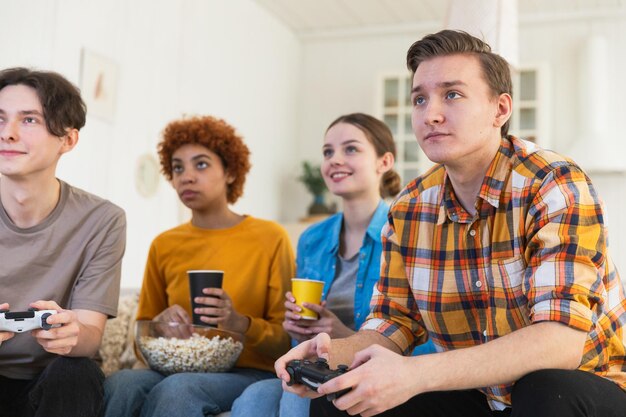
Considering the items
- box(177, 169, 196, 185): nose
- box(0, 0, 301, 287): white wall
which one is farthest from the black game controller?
box(0, 0, 301, 287): white wall

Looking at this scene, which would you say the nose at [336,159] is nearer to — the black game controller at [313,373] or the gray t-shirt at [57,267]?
the gray t-shirt at [57,267]

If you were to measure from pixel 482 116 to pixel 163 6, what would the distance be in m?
3.42

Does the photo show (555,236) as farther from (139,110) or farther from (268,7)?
(268,7)

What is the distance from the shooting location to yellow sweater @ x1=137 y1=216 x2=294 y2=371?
2322 millimetres

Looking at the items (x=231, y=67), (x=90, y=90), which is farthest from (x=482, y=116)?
(x=231, y=67)

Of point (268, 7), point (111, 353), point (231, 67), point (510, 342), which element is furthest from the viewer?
point (268, 7)

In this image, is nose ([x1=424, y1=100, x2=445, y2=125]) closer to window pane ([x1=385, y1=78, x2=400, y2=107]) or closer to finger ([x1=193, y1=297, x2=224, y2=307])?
finger ([x1=193, y1=297, x2=224, y2=307])

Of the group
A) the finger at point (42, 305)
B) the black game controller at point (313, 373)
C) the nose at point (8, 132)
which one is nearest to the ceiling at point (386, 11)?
the nose at point (8, 132)

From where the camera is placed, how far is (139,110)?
173 inches

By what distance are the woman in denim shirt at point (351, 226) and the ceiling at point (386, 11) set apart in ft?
11.7

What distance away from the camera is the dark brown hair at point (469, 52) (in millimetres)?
1619

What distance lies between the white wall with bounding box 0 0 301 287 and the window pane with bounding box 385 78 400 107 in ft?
2.97

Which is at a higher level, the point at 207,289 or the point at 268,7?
the point at 268,7

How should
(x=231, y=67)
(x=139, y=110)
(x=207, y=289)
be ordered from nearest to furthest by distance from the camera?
(x=207, y=289), (x=139, y=110), (x=231, y=67)
